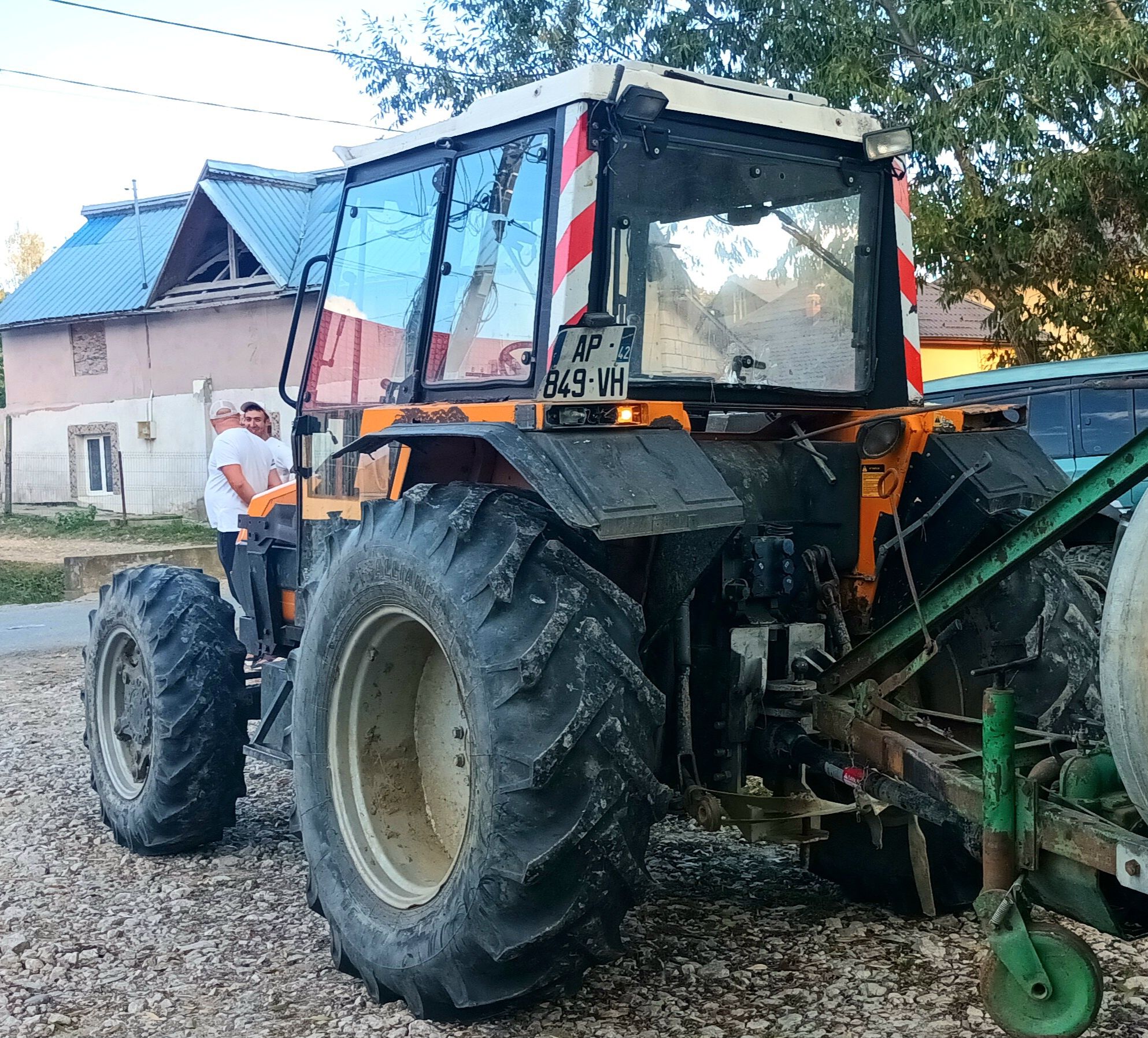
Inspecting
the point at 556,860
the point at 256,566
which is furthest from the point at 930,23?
the point at 556,860

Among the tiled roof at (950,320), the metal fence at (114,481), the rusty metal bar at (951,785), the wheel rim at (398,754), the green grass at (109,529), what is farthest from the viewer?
the tiled roof at (950,320)

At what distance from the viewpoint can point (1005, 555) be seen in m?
3.00

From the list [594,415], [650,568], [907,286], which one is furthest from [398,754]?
[907,286]

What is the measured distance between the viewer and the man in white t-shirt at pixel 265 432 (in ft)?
26.3

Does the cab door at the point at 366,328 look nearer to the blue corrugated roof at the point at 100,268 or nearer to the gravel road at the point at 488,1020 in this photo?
the gravel road at the point at 488,1020

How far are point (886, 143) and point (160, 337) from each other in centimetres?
2280

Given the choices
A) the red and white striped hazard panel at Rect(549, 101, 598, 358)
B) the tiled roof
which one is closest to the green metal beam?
the red and white striped hazard panel at Rect(549, 101, 598, 358)

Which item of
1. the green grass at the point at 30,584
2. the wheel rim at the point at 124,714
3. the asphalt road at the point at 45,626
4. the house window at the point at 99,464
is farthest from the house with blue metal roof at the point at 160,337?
the wheel rim at the point at 124,714

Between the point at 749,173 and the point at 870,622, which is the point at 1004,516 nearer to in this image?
the point at 870,622

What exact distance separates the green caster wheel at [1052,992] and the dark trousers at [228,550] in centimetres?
389

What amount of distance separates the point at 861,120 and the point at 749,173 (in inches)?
21.0

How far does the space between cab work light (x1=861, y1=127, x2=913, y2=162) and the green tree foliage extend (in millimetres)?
7139

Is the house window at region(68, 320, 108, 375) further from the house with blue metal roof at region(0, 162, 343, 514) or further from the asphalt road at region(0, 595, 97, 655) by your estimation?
the asphalt road at region(0, 595, 97, 655)

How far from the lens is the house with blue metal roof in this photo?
23.2 meters
